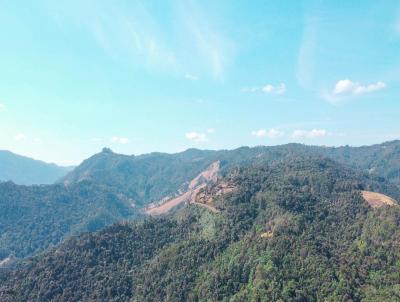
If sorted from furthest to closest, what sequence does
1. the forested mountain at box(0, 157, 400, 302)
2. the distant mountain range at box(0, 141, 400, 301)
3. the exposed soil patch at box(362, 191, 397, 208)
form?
the exposed soil patch at box(362, 191, 397, 208) < the distant mountain range at box(0, 141, 400, 301) < the forested mountain at box(0, 157, 400, 302)

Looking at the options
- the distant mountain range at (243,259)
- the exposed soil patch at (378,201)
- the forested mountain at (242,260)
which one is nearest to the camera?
the forested mountain at (242,260)

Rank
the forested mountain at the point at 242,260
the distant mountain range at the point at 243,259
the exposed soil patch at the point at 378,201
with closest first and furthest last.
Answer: the forested mountain at the point at 242,260 < the distant mountain range at the point at 243,259 < the exposed soil patch at the point at 378,201

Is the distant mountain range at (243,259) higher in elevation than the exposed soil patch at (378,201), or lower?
lower

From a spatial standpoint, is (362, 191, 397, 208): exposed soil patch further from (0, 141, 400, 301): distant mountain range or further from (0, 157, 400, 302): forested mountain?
(0, 157, 400, 302): forested mountain

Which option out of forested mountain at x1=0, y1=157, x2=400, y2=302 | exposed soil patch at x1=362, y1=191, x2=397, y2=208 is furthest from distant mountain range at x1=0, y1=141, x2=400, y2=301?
exposed soil patch at x1=362, y1=191, x2=397, y2=208

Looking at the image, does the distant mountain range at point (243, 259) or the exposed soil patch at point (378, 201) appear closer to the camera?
the distant mountain range at point (243, 259)

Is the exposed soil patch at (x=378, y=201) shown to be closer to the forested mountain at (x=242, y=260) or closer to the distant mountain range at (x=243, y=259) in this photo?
the distant mountain range at (x=243, y=259)

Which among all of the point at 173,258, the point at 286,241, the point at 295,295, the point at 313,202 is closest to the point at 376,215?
the point at 313,202

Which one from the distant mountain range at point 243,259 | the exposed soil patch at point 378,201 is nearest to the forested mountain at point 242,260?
the distant mountain range at point 243,259

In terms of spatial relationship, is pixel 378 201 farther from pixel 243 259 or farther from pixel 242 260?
pixel 242 260
